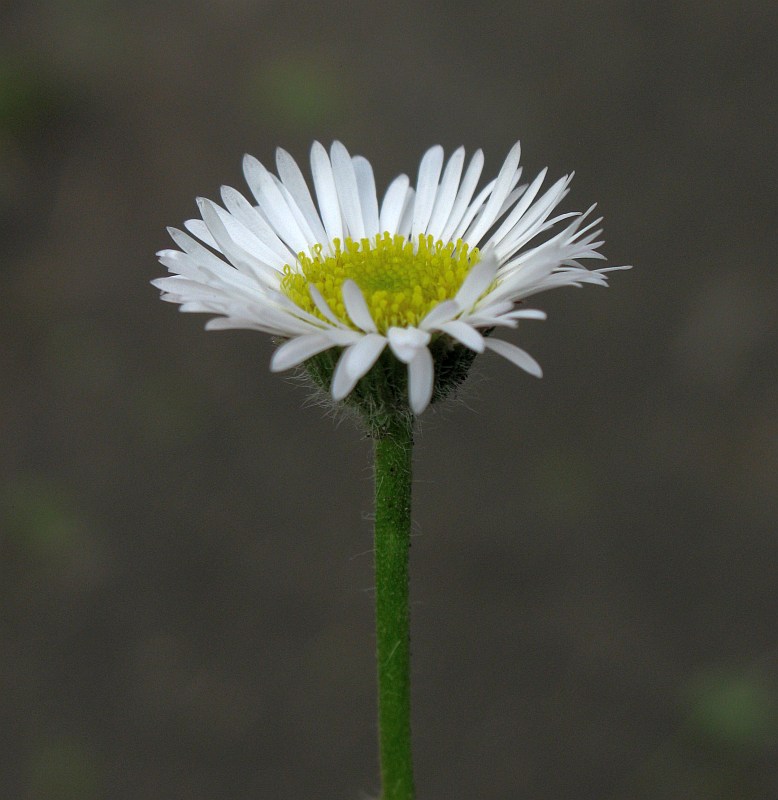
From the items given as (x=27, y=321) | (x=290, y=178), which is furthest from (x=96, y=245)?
(x=290, y=178)

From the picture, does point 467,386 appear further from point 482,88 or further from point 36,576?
point 482,88

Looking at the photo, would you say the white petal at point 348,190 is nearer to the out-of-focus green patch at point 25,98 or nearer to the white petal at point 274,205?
the white petal at point 274,205

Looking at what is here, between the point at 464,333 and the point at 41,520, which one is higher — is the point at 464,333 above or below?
above

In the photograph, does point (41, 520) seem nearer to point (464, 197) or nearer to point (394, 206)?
point (394, 206)

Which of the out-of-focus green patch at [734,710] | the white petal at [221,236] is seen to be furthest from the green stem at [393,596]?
the out-of-focus green patch at [734,710]

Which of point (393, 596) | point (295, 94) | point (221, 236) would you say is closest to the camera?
point (393, 596)

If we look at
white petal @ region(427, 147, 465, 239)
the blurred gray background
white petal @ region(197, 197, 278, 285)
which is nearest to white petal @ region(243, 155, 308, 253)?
white petal @ region(197, 197, 278, 285)

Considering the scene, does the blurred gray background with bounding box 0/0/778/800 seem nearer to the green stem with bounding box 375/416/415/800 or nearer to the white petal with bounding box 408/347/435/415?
the green stem with bounding box 375/416/415/800

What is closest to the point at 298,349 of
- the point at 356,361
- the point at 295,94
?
the point at 356,361
